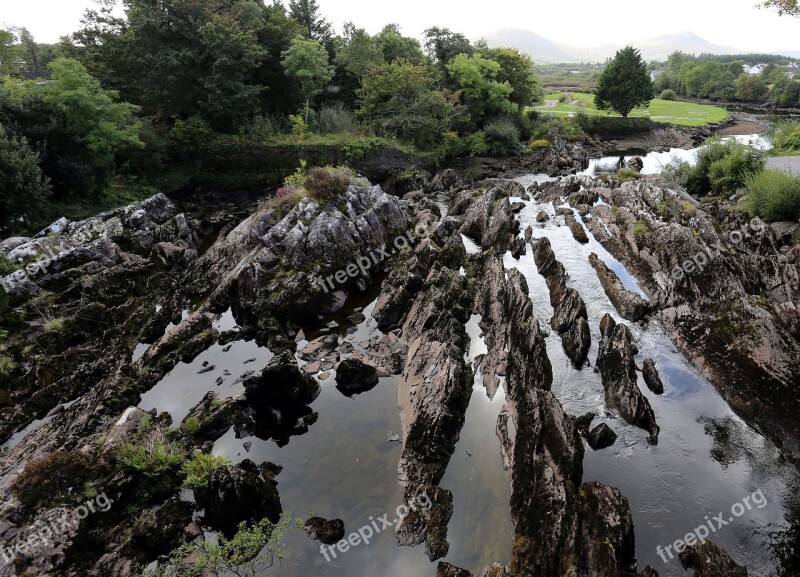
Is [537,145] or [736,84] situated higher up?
[736,84]

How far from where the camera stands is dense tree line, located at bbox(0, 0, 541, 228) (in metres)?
29.8

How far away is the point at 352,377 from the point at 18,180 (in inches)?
1017

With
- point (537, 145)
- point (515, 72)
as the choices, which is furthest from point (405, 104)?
point (515, 72)

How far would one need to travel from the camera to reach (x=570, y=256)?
28172 millimetres

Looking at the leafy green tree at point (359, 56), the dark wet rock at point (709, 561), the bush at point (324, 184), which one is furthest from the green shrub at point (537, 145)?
the dark wet rock at point (709, 561)

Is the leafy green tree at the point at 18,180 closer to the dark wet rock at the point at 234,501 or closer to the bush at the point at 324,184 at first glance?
the bush at the point at 324,184

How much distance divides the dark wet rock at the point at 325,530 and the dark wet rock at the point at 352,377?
19.5ft

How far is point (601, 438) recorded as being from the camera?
14.0 m

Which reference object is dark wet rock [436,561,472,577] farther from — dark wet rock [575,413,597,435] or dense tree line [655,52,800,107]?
dense tree line [655,52,800,107]

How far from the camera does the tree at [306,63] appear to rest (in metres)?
44.9

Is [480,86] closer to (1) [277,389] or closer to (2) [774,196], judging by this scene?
(2) [774,196]

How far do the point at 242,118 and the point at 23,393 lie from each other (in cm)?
3884

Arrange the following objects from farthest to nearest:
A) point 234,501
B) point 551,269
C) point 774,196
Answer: point 551,269 → point 774,196 → point 234,501

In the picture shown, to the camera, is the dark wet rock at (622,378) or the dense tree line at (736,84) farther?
the dense tree line at (736,84)
